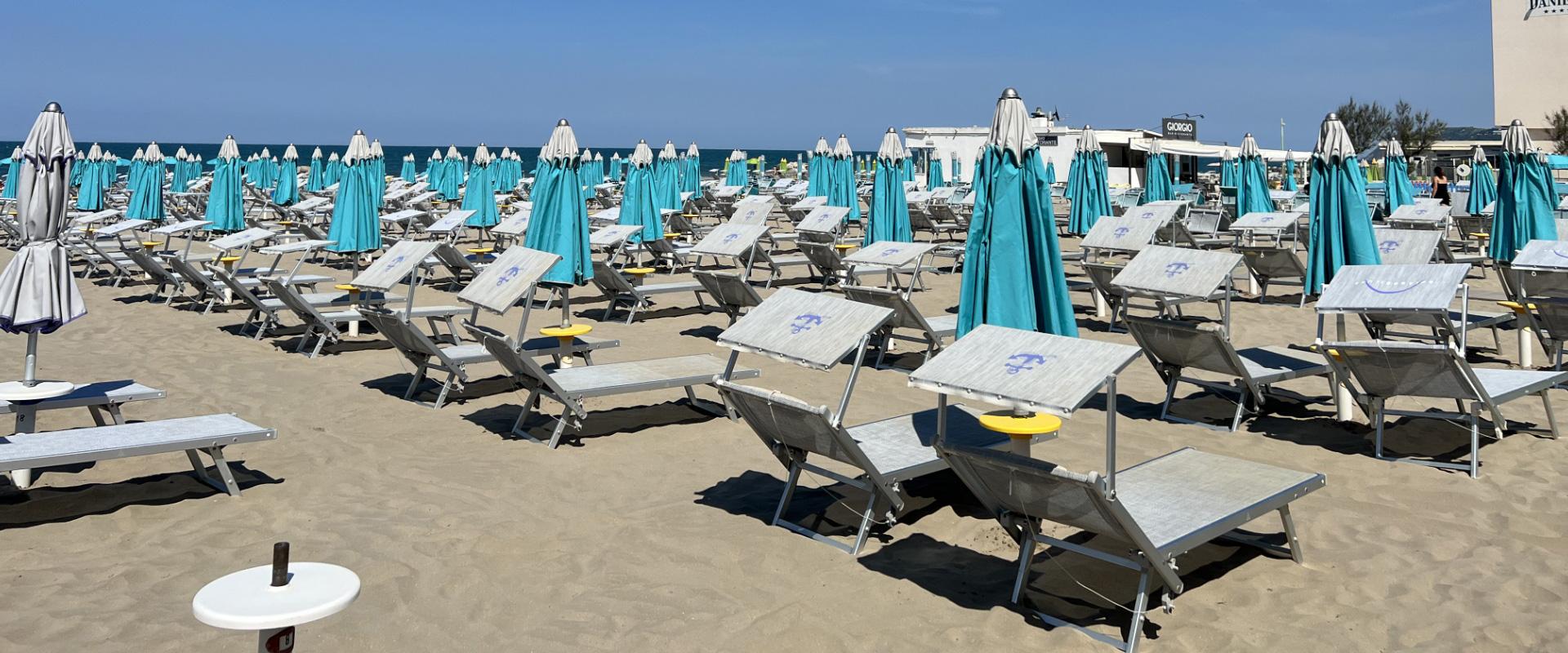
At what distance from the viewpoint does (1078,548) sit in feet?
12.3

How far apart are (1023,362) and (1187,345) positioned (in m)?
2.72

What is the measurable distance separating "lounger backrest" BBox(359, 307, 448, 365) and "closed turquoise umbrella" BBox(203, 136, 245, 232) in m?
11.6

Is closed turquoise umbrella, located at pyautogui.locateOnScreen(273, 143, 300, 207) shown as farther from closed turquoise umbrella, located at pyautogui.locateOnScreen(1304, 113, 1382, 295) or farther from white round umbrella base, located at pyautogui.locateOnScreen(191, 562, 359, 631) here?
white round umbrella base, located at pyautogui.locateOnScreen(191, 562, 359, 631)

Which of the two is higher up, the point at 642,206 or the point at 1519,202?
the point at 642,206

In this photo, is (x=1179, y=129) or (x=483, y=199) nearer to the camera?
(x=483, y=199)

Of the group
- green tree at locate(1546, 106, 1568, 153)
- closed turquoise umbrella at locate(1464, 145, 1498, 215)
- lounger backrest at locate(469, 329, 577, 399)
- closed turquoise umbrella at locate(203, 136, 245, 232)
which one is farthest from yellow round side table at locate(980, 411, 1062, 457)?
green tree at locate(1546, 106, 1568, 153)

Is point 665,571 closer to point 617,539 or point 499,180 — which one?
point 617,539

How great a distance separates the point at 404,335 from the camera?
7227mm

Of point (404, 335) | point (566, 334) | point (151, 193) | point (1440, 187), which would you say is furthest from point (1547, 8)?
point (404, 335)

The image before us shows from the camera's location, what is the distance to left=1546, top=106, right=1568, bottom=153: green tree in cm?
3997

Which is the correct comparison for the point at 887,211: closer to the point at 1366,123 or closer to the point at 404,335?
the point at 404,335

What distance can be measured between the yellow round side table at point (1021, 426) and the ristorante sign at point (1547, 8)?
170ft

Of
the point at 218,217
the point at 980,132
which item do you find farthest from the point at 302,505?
the point at 980,132

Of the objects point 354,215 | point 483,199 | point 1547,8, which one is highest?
point 1547,8
